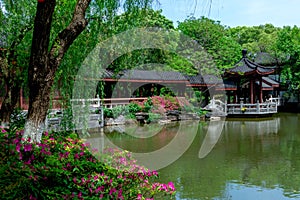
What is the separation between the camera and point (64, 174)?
2301 millimetres

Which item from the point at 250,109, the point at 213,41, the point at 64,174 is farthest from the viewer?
the point at 213,41

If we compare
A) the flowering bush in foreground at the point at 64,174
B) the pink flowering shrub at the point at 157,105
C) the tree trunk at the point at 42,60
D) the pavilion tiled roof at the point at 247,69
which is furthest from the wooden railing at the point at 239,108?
the tree trunk at the point at 42,60

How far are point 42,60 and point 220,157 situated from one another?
468 centimetres

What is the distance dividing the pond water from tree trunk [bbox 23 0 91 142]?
2.18m

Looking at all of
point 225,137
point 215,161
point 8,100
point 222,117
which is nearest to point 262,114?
point 222,117

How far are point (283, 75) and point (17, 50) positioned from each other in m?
17.6

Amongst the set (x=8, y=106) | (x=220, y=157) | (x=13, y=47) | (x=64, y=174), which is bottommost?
(x=220, y=157)

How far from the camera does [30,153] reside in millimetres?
2506

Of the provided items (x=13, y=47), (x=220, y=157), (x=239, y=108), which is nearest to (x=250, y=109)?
(x=239, y=108)

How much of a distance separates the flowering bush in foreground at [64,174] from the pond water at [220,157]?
1412 millimetres

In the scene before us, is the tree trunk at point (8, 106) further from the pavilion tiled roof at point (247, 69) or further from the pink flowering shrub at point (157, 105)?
the pavilion tiled roof at point (247, 69)

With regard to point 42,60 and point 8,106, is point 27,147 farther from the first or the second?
point 8,106

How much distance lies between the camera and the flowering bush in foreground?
6.46 ft

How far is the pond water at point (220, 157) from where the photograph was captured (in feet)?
15.0
